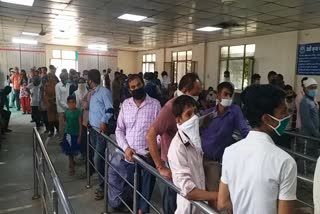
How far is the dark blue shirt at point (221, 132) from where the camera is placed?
6.93ft

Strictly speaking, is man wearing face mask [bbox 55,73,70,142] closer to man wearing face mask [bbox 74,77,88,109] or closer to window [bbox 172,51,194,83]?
man wearing face mask [bbox 74,77,88,109]

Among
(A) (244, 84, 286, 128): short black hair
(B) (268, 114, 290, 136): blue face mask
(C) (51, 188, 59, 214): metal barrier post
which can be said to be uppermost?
(A) (244, 84, 286, 128): short black hair

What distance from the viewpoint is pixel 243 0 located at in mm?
4672

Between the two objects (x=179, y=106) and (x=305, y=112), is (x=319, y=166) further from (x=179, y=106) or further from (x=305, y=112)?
(x=305, y=112)

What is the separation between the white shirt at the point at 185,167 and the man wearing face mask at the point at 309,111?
96.6 inches

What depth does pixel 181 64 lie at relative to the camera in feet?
40.9

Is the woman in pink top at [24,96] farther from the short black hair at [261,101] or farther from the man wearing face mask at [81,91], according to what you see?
the short black hair at [261,101]

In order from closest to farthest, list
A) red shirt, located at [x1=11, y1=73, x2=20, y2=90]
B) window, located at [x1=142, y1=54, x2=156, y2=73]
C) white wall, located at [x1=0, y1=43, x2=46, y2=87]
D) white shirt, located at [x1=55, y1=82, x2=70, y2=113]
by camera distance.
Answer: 1. white shirt, located at [x1=55, y1=82, x2=70, y2=113]
2. red shirt, located at [x1=11, y1=73, x2=20, y2=90]
3. white wall, located at [x1=0, y1=43, x2=46, y2=87]
4. window, located at [x1=142, y1=54, x2=156, y2=73]

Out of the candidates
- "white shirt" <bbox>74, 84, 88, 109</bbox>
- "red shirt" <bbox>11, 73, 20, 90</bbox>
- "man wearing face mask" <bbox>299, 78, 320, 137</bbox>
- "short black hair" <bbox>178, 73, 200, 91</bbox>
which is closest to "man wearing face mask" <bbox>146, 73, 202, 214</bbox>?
"short black hair" <bbox>178, 73, 200, 91</bbox>

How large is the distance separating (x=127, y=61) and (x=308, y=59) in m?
10.9

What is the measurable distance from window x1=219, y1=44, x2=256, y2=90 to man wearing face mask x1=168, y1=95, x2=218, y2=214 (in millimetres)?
7677

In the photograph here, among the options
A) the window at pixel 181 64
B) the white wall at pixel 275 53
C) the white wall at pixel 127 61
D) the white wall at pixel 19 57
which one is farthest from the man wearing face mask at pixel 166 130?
the white wall at pixel 127 61

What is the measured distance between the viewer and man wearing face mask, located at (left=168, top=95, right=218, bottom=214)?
1.42 meters

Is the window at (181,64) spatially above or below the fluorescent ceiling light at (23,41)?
below
